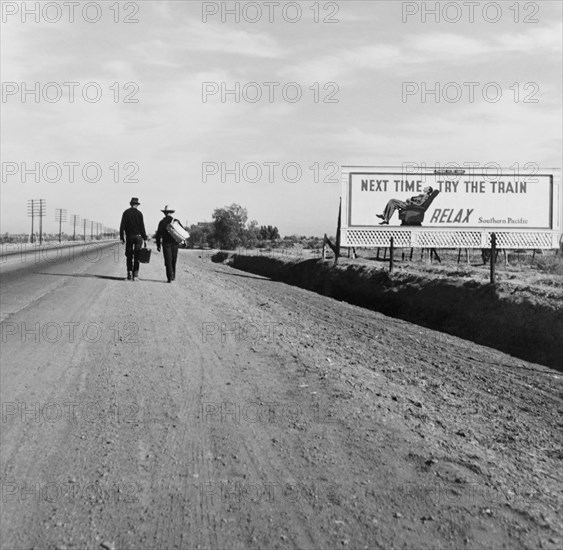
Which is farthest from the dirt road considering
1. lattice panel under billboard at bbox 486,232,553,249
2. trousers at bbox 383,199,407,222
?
lattice panel under billboard at bbox 486,232,553,249

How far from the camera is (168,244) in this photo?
54.6 feet

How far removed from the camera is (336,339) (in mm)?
11031

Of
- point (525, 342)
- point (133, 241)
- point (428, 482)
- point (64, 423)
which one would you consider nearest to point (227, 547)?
point (428, 482)

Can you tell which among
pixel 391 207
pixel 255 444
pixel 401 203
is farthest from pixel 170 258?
pixel 401 203

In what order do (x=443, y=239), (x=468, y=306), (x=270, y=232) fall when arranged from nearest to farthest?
(x=468, y=306) → (x=443, y=239) → (x=270, y=232)

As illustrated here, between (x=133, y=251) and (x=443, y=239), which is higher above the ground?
(x=443, y=239)

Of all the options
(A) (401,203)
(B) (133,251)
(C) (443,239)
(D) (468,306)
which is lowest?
(D) (468,306)

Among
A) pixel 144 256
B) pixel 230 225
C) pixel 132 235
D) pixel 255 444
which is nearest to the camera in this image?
pixel 255 444

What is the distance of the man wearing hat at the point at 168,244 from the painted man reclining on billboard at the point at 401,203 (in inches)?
449

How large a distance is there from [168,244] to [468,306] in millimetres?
8015

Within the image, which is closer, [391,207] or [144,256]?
[144,256]

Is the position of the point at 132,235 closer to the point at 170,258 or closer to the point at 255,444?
the point at 170,258

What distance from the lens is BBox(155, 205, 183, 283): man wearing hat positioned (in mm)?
16062

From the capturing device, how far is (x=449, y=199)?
1023 inches
